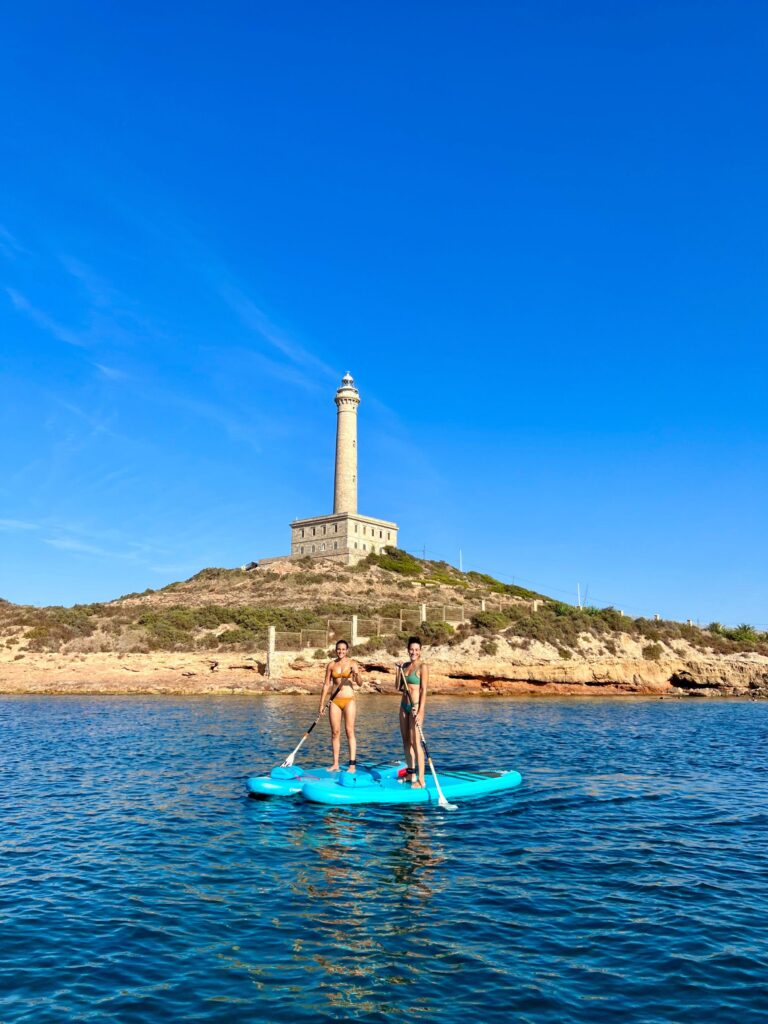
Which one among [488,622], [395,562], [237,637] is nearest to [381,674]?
[488,622]

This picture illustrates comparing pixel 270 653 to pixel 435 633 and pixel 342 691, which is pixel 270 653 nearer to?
pixel 435 633

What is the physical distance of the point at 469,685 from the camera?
47.4 meters

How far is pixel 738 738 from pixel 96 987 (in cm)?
2473

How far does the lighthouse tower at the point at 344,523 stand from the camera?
90.7 meters

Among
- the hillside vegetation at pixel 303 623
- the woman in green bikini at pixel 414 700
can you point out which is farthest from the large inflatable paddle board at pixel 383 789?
the hillside vegetation at pixel 303 623

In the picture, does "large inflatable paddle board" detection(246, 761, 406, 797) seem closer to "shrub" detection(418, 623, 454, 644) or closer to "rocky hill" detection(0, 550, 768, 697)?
"rocky hill" detection(0, 550, 768, 697)

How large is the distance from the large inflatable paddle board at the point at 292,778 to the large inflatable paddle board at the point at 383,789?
1.6 inches

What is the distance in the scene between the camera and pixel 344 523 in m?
90.6

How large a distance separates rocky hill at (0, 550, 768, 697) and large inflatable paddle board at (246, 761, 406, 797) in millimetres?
30544

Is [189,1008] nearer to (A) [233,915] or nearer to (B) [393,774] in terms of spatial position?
(A) [233,915]

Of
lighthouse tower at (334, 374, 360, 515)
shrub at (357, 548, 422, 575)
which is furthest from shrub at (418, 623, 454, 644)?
lighthouse tower at (334, 374, 360, 515)

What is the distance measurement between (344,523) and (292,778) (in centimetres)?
7599

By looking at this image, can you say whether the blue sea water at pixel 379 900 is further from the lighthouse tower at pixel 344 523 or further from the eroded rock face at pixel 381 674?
the lighthouse tower at pixel 344 523

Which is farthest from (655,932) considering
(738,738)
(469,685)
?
(469,685)
